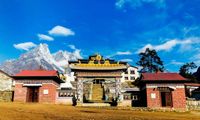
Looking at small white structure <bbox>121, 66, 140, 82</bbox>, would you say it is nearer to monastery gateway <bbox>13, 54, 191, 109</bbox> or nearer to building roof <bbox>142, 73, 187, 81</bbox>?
monastery gateway <bbox>13, 54, 191, 109</bbox>

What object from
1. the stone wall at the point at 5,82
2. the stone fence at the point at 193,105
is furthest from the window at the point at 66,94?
the stone fence at the point at 193,105

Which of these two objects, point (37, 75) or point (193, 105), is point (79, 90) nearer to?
point (37, 75)

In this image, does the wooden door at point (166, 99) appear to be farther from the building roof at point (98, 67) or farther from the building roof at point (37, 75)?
the building roof at point (37, 75)

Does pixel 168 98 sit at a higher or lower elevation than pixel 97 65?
lower

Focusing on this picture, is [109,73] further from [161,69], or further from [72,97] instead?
[161,69]

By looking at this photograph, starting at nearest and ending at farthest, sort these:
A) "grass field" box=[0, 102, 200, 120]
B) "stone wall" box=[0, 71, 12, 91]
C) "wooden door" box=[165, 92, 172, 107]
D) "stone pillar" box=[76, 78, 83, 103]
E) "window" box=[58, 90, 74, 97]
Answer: "grass field" box=[0, 102, 200, 120], "wooden door" box=[165, 92, 172, 107], "stone pillar" box=[76, 78, 83, 103], "window" box=[58, 90, 74, 97], "stone wall" box=[0, 71, 12, 91]

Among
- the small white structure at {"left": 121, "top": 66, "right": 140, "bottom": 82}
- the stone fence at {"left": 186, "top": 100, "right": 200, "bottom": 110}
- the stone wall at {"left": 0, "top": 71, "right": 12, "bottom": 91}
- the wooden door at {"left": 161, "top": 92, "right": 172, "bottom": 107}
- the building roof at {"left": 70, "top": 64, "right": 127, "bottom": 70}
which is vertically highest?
the small white structure at {"left": 121, "top": 66, "right": 140, "bottom": 82}

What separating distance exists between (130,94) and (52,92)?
11.6 m

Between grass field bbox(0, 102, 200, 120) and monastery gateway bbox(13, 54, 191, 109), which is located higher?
monastery gateway bbox(13, 54, 191, 109)

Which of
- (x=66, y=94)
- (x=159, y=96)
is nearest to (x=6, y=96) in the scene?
(x=66, y=94)

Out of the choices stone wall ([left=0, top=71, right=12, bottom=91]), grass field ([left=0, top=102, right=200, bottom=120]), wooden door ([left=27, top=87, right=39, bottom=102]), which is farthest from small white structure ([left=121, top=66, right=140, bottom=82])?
grass field ([left=0, top=102, right=200, bottom=120])

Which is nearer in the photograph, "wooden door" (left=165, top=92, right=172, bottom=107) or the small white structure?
"wooden door" (left=165, top=92, right=172, bottom=107)

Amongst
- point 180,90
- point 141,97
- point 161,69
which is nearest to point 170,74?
point 180,90

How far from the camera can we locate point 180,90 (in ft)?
108
